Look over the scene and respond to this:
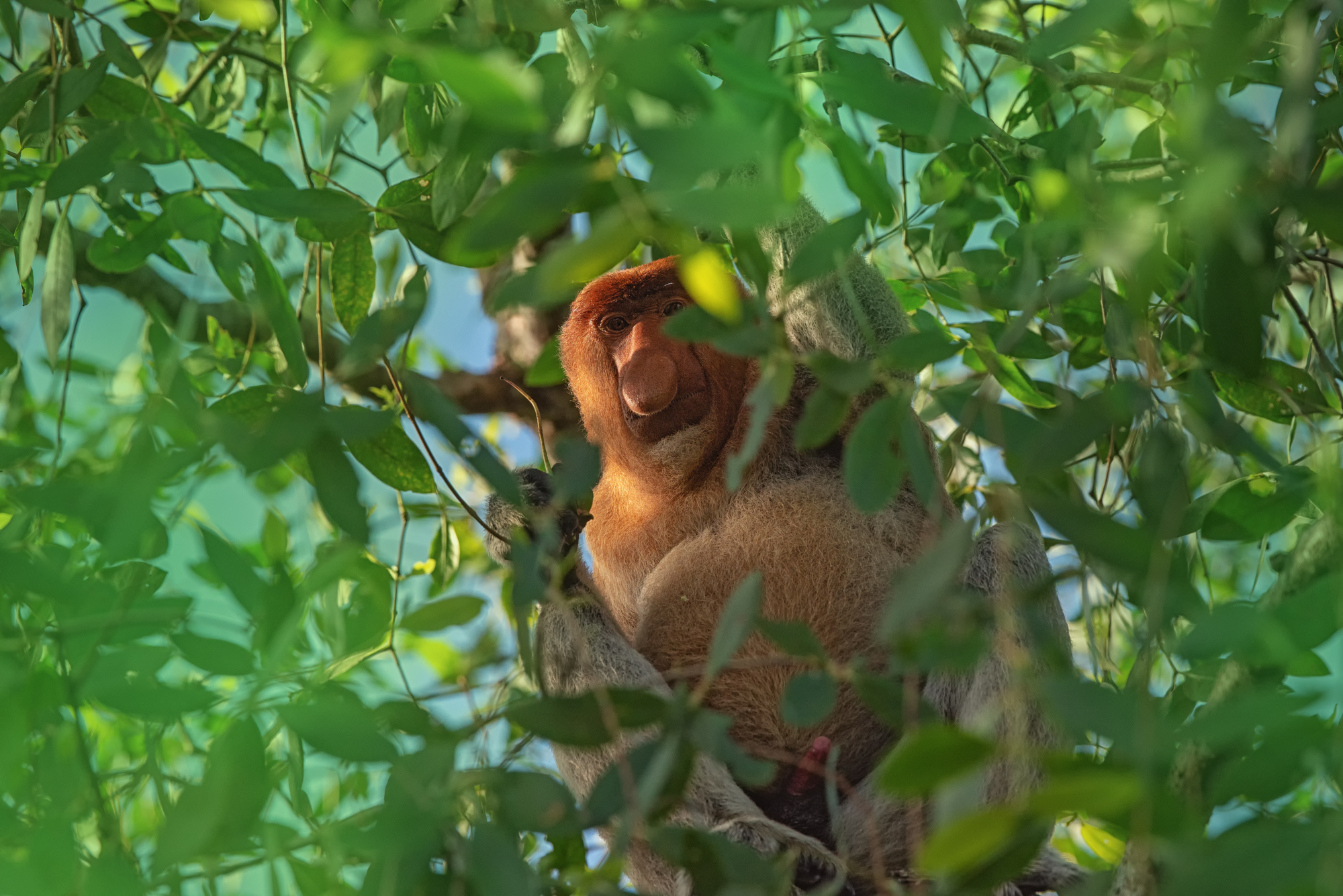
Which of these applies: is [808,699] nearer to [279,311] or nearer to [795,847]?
[279,311]

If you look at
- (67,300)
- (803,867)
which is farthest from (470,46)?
(803,867)

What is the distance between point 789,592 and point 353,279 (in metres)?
1.52

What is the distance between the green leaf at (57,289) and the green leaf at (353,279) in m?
0.60

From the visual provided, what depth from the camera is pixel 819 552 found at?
3.67m

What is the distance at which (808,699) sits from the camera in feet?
5.77

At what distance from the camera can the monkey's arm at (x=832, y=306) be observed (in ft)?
11.9

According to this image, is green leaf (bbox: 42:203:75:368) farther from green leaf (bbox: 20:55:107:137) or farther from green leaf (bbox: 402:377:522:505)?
green leaf (bbox: 402:377:522:505)

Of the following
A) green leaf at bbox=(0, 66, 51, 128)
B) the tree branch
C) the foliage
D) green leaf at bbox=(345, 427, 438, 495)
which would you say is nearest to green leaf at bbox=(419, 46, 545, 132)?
the foliage

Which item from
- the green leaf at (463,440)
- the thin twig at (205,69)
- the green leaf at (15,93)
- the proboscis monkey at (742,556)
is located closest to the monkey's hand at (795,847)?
the proboscis monkey at (742,556)

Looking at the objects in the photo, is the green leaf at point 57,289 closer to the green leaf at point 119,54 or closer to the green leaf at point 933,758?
the green leaf at point 119,54

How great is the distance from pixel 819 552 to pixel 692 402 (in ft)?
2.03

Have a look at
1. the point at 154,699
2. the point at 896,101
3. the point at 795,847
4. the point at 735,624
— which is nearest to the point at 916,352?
the point at 896,101

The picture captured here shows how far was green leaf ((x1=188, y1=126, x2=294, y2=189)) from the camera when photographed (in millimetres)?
2328

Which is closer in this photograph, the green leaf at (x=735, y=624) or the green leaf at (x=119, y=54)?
the green leaf at (x=735, y=624)
